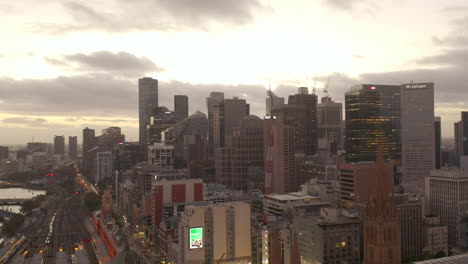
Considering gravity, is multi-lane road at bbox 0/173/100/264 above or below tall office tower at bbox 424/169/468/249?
below

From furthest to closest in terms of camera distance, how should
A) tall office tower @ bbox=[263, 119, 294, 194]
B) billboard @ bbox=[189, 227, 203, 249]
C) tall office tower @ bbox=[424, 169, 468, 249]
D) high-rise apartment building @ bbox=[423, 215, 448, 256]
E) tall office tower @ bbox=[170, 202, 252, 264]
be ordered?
tall office tower @ bbox=[263, 119, 294, 194] → tall office tower @ bbox=[424, 169, 468, 249] → high-rise apartment building @ bbox=[423, 215, 448, 256] → tall office tower @ bbox=[170, 202, 252, 264] → billboard @ bbox=[189, 227, 203, 249]

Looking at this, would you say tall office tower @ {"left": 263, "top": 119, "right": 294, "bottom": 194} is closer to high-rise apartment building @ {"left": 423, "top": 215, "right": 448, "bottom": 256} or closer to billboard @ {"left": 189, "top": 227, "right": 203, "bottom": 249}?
high-rise apartment building @ {"left": 423, "top": 215, "right": 448, "bottom": 256}

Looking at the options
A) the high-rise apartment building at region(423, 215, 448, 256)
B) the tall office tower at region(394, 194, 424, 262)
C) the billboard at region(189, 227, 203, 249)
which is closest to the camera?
the billboard at region(189, 227, 203, 249)

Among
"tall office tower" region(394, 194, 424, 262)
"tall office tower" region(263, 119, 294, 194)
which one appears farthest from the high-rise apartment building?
"tall office tower" region(263, 119, 294, 194)

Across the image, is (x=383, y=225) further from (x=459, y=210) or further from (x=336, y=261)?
(x=459, y=210)

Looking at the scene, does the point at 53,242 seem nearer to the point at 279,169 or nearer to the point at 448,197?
the point at 279,169

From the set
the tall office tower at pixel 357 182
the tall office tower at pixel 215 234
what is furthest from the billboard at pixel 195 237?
the tall office tower at pixel 357 182

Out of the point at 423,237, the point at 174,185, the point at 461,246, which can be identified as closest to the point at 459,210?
the point at 423,237
